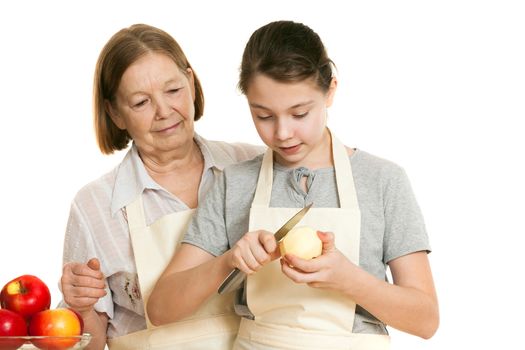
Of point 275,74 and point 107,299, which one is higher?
point 275,74

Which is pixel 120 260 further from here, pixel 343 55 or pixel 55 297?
pixel 343 55

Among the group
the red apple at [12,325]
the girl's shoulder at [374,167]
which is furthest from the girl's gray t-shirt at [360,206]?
the red apple at [12,325]

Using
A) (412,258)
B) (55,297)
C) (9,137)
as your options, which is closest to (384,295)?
(412,258)

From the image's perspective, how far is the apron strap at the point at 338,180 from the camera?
1926 mm

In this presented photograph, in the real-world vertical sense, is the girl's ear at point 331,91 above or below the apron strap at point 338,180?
above

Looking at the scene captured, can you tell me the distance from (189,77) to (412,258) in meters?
0.85

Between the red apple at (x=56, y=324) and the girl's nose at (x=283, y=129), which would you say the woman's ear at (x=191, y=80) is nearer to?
the girl's nose at (x=283, y=129)

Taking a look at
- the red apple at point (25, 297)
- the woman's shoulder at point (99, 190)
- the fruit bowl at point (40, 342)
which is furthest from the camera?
the woman's shoulder at point (99, 190)

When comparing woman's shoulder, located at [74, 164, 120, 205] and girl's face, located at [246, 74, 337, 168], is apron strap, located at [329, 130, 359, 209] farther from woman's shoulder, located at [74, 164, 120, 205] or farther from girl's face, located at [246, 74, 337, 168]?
woman's shoulder, located at [74, 164, 120, 205]

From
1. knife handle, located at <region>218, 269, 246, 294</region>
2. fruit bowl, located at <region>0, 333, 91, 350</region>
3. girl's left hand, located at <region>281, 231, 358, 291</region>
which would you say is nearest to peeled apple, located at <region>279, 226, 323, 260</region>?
girl's left hand, located at <region>281, 231, 358, 291</region>

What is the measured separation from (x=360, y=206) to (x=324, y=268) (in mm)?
246

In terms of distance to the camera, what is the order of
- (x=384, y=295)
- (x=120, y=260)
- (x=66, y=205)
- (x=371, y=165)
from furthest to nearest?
(x=66, y=205) < (x=120, y=260) < (x=371, y=165) < (x=384, y=295)

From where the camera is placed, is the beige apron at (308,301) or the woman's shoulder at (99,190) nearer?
the beige apron at (308,301)

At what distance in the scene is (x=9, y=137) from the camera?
333cm
